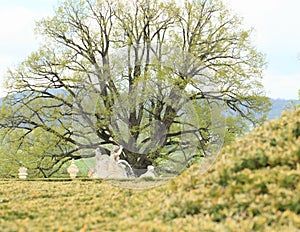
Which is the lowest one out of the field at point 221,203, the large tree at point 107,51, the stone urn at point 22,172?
the field at point 221,203

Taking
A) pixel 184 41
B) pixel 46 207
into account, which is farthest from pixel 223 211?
pixel 184 41

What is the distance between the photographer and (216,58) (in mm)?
15945

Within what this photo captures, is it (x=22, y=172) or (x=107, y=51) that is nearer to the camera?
(x=22, y=172)

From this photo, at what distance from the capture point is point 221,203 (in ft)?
10.9

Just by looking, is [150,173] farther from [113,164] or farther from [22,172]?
[22,172]

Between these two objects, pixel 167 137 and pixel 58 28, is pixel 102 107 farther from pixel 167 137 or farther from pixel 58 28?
pixel 58 28

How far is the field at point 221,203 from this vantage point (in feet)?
10.2

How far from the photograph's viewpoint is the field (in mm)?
3096

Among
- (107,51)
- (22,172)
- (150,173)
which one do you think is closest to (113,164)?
(150,173)

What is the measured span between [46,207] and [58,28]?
1311cm

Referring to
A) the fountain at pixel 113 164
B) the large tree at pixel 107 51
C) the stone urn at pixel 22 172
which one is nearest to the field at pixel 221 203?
the fountain at pixel 113 164

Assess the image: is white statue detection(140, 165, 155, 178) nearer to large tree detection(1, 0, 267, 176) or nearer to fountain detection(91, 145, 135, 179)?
fountain detection(91, 145, 135, 179)

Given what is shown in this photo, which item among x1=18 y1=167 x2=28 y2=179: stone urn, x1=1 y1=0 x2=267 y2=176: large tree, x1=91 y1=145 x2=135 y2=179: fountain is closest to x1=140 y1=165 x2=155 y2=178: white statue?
x1=91 y1=145 x2=135 y2=179: fountain

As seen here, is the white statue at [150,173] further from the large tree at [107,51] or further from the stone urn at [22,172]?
the stone urn at [22,172]
